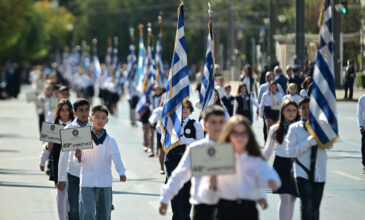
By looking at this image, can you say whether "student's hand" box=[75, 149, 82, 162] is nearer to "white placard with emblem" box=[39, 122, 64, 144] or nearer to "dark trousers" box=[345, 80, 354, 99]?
"white placard with emblem" box=[39, 122, 64, 144]

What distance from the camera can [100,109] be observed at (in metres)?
10.1

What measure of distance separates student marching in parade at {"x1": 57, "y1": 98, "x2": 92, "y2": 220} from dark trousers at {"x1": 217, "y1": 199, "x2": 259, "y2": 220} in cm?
373

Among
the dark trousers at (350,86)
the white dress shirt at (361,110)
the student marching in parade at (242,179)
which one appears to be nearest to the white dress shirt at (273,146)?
the student marching in parade at (242,179)

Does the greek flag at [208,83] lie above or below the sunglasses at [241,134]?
above

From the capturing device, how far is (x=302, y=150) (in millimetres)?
9812

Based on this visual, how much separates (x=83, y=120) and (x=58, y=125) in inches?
39.6

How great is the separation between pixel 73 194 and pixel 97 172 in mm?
1069

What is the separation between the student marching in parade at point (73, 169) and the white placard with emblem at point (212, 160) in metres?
3.68

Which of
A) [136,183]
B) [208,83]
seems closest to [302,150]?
[208,83]

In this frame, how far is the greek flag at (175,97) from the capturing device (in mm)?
12375

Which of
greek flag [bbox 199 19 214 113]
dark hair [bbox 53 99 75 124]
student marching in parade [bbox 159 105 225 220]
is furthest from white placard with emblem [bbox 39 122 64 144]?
student marching in parade [bbox 159 105 225 220]

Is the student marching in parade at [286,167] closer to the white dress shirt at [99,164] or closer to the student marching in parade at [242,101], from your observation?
the white dress shirt at [99,164]

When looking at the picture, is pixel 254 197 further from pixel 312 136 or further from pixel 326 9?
pixel 326 9

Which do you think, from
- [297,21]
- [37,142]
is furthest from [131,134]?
[297,21]
